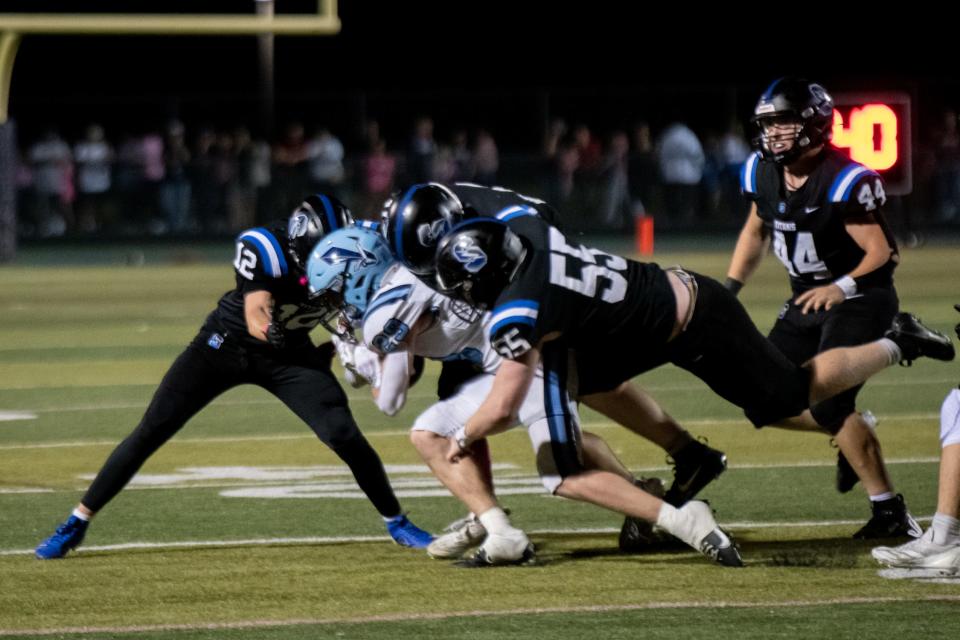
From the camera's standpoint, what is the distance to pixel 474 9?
32250 mm

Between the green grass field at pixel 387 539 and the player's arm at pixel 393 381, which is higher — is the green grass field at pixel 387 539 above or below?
below

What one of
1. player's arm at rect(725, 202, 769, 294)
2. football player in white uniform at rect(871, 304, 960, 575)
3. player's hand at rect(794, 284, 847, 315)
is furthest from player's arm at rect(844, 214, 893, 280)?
football player in white uniform at rect(871, 304, 960, 575)

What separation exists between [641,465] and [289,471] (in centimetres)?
167

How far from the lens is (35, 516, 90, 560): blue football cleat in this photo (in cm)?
624

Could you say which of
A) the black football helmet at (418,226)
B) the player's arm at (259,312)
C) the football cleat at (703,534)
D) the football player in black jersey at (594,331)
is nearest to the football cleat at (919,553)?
the football cleat at (703,534)

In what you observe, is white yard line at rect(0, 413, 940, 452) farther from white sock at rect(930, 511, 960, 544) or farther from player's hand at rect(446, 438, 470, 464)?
white sock at rect(930, 511, 960, 544)

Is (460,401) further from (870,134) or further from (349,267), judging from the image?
(870,134)

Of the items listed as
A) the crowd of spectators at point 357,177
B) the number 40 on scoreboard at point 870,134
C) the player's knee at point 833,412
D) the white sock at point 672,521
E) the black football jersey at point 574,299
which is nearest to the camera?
the black football jersey at point 574,299

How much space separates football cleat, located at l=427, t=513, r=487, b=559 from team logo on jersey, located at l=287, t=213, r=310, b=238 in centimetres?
118

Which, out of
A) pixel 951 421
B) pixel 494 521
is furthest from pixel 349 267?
pixel 951 421

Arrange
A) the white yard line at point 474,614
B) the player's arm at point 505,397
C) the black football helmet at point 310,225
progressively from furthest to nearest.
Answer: the black football helmet at point 310,225 < the player's arm at point 505,397 < the white yard line at point 474,614

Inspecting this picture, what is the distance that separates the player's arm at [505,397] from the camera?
5.51 meters

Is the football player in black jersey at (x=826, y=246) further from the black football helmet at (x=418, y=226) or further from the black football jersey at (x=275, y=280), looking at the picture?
the black football jersey at (x=275, y=280)

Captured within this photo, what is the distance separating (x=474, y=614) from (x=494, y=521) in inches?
28.6
